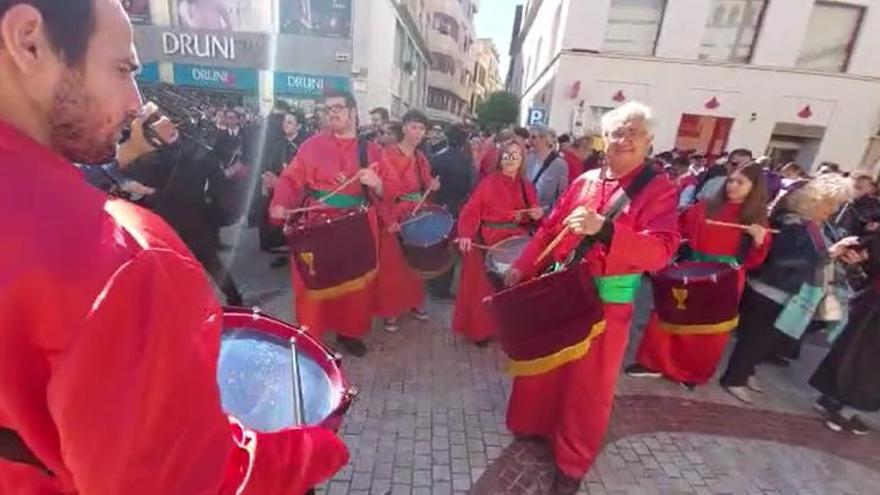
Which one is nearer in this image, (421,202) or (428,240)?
(428,240)

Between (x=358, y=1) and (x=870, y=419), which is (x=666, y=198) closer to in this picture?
(x=870, y=419)

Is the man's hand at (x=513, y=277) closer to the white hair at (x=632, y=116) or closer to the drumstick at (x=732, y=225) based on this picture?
the white hair at (x=632, y=116)

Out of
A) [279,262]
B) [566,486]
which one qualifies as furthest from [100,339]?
[279,262]

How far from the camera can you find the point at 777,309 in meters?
4.05

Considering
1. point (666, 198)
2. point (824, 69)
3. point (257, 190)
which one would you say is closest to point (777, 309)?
point (666, 198)

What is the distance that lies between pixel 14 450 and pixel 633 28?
18552mm

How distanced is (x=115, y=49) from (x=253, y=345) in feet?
3.78

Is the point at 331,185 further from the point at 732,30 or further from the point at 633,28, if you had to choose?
the point at 732,30

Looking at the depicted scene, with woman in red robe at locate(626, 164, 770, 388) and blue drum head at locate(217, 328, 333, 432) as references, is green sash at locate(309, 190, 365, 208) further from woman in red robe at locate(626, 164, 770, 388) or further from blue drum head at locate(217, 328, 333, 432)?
woman in red robe at locate(626, 164, 770, 388)

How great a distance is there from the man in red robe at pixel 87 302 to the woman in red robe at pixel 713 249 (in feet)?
13.5

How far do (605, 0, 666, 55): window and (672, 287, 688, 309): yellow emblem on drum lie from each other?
14.7 m

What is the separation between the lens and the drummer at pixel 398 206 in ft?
15.0

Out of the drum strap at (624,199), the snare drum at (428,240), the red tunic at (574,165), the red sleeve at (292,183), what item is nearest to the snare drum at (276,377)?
the drum strap at (624,199)

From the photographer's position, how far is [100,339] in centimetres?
64
